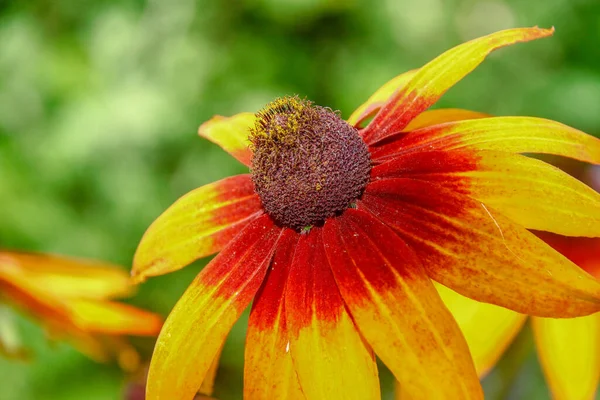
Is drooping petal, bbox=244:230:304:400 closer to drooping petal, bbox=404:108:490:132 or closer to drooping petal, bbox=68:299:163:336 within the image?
drooping petal, bbox=404:108:490:132

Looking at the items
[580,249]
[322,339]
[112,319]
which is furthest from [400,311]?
[112,319]

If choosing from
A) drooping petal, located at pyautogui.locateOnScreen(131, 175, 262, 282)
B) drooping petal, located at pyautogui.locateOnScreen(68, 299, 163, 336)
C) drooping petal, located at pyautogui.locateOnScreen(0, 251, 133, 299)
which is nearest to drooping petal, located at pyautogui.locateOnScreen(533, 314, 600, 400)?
drooping petal, located at pyautogui.locateOnScreen(131, 175, 262, 282)

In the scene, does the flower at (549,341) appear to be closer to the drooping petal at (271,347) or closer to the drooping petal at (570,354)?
the drooping petal at (570,354)

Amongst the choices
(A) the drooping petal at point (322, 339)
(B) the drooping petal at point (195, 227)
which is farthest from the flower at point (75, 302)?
(A) the drooping petal at point (322, 339)

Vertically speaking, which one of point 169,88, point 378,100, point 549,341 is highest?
point 169,88

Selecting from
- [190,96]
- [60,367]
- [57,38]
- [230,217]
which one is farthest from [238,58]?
[230,217]

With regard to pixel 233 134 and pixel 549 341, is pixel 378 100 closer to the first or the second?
pixel 233 134
